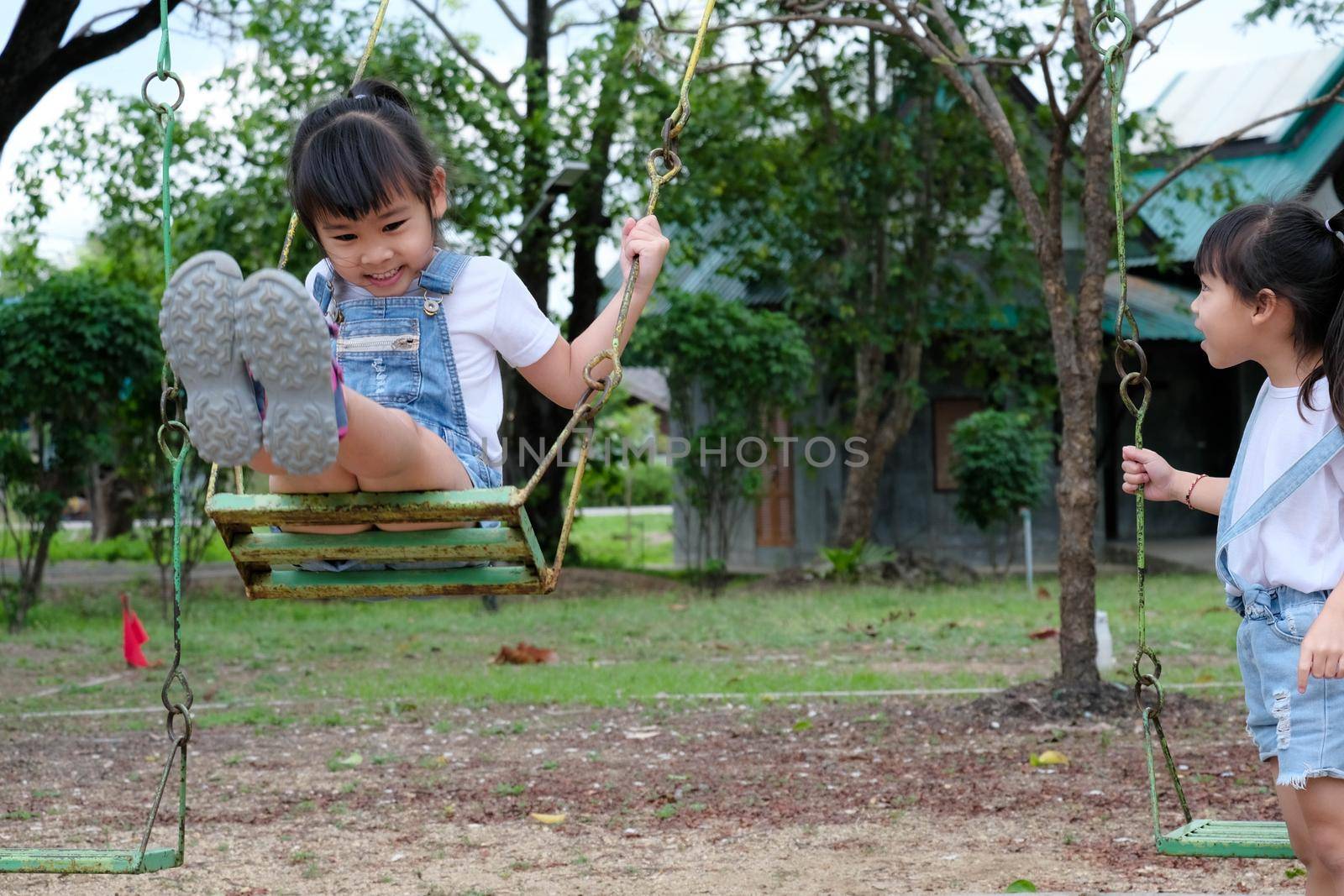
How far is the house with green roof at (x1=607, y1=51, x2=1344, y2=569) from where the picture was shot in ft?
56.1

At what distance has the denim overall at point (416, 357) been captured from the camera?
9.84 ft

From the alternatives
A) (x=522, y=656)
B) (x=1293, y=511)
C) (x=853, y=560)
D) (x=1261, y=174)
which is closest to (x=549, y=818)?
(x=1293, y=511)

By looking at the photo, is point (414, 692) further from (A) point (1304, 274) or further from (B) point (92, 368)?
(A) point (1304, 274)

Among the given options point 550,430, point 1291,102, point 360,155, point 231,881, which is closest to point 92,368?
point 550,430

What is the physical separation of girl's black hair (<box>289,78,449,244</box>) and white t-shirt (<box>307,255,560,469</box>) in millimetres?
177

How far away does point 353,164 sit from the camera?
2.88m

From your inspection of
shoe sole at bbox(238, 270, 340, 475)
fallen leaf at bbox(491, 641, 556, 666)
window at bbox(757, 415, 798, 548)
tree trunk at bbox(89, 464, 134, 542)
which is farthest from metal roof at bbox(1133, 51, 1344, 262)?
shoe sole at bbox(238, 270, 340, 475)

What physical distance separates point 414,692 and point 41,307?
15.8 ft

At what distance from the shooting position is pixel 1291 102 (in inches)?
809

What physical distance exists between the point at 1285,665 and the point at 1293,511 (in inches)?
11.1

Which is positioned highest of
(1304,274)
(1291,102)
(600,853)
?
(1291,102)

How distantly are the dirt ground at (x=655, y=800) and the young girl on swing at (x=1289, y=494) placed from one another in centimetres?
153

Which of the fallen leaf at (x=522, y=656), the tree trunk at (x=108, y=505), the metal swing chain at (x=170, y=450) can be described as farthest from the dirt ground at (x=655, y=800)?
the tree trunk at (x=108, y=505)

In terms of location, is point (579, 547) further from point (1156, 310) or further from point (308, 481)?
point (308, 481)
